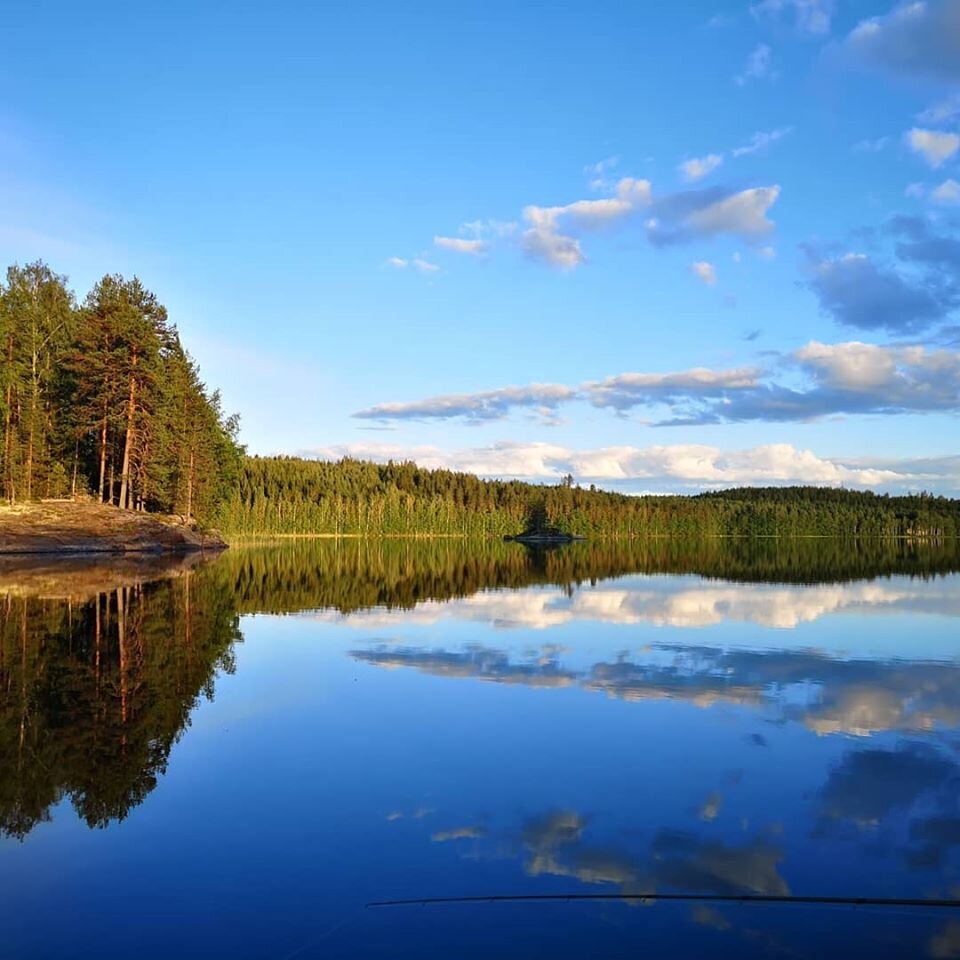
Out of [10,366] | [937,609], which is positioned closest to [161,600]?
[937,609]

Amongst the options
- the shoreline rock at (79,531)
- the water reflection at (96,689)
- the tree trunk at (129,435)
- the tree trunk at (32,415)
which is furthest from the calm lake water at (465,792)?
the tree trunk at (32,415)

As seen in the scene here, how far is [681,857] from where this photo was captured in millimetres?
8062

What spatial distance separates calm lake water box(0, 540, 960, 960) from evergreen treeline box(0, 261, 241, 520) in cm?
4651

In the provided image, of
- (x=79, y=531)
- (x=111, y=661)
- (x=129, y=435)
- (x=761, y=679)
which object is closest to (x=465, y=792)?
(x=761, y=679)

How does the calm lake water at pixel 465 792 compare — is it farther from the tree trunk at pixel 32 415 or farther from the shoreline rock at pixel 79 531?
the tree trunk at pixel 32 415

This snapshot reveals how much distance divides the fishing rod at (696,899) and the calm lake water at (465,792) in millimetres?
106

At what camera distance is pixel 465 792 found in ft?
32.9

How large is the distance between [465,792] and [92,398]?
62.4 metres

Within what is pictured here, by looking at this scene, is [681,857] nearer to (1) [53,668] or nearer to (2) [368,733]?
(2) [368,733]

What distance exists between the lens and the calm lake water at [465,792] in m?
6.73

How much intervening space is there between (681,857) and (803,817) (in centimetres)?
208

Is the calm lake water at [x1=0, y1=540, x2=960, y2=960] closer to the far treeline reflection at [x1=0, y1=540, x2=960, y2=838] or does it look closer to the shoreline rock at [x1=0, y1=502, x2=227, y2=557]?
the far treeline reflection at [x1=0, y1=540, x2=960, y2=838]

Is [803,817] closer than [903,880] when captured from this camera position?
No

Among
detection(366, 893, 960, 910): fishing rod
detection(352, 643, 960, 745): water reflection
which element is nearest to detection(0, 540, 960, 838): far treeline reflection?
detection(366, 893, 960, 910): fishing rod
